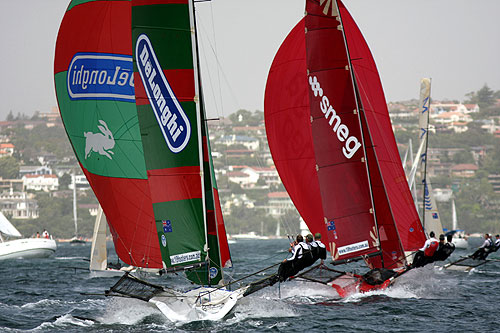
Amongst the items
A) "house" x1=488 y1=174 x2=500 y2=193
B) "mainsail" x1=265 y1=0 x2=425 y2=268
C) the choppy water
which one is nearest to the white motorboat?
the choppy water

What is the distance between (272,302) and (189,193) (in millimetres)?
2759

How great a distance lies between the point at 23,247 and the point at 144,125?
25314mm

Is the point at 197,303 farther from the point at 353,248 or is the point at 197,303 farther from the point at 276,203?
the point at 276,203

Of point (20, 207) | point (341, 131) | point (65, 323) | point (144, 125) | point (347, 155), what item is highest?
point (144, 125)

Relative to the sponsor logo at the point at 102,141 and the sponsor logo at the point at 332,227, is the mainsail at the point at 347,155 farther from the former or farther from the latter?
the sponsor logo at the point at 102,141

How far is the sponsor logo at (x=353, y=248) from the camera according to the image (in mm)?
15312

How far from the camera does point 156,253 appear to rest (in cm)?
1380

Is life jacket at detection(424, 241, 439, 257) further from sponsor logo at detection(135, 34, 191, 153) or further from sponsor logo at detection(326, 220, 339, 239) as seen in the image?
sponsor logo at detection(135, 34, 191, 153)

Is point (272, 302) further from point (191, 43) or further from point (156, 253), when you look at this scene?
point (191, 43)

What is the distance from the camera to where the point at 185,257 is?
12.6 m

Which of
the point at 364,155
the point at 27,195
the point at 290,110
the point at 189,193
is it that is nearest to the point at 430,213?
the point at 290,110

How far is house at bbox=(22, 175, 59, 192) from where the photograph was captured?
148325 millimetres

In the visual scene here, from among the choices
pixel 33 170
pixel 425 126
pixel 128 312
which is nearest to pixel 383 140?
pixel 128 312

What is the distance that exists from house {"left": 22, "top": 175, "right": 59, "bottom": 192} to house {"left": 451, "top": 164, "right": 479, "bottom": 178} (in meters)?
73.2
